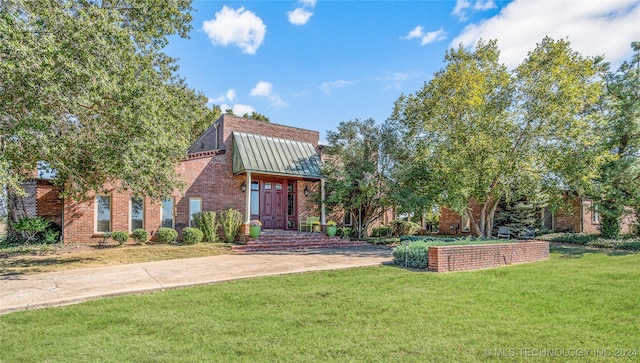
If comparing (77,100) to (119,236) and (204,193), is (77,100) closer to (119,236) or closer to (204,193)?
(119,236)

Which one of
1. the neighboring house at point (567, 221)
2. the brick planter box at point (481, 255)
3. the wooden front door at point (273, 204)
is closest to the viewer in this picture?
the brick planter box at point (481, 255)

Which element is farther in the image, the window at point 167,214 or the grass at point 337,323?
the window at point 167,214

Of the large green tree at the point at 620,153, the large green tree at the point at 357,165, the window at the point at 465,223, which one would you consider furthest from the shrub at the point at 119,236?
the large green tree at the point at 620,153

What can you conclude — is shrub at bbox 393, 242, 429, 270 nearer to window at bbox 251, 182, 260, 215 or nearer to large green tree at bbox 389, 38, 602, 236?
large green tree at bbox 389, 38, 602, 236

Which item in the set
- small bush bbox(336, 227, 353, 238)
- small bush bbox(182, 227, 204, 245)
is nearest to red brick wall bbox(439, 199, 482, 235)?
small bush bbox(336, 227, 353, 238)

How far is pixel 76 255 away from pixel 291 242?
25.3ft

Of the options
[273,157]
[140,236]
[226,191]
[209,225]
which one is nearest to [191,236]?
[209,225]

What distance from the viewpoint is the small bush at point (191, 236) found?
46.0ft

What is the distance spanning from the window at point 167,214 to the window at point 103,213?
2023 millimetres

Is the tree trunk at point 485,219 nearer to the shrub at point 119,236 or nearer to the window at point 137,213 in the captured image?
the window at point 137,213

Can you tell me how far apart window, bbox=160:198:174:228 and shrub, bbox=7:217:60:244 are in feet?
12.3

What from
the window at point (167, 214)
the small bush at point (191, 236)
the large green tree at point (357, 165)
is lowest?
the small bush at point (191, 236)

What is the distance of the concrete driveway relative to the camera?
6.23 metres

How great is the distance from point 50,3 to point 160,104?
3.43m
